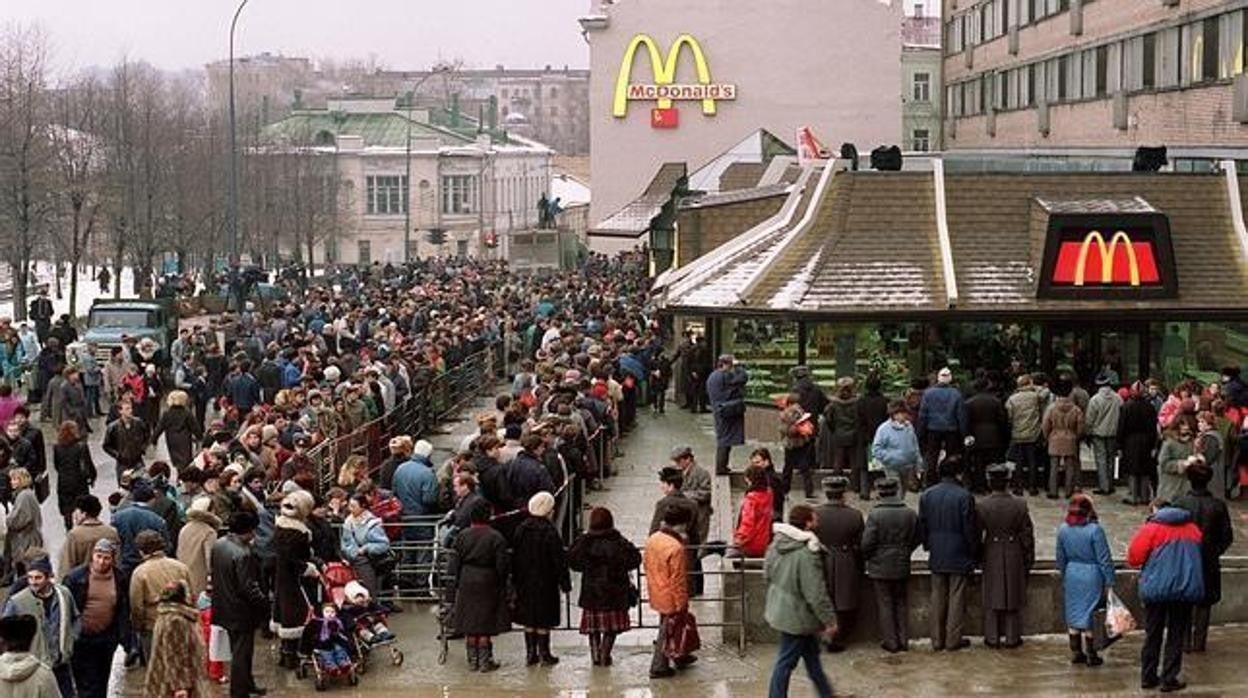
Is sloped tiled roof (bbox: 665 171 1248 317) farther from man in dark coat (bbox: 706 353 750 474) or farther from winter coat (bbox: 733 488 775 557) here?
winter coat (bbox: 733 488 775 557)

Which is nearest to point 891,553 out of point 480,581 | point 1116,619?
point 1116,619

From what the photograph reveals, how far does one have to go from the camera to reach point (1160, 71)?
153ft

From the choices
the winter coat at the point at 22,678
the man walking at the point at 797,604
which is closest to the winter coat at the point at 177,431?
the man walking at the point at 797,604

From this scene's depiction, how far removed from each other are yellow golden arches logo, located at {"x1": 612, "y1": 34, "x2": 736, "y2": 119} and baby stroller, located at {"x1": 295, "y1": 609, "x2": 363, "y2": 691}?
63928mm

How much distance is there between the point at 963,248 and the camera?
26.8 metres

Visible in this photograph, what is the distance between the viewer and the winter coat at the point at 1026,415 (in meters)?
22.0

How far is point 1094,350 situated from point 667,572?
11.8 metres

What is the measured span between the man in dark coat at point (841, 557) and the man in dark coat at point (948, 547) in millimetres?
574

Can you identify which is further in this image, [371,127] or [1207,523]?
[371,127]

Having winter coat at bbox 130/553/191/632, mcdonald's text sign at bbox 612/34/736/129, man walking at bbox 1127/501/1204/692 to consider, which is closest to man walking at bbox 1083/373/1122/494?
man walking at bbox 1127/501/1204/692

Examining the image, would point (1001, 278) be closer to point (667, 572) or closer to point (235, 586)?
point (667, 572)

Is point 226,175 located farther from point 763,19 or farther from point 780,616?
point 780,616

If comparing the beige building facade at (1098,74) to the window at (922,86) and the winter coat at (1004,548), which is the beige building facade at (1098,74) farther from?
the winter coat at (1004,548)

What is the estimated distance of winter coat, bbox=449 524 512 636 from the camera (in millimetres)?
16156
